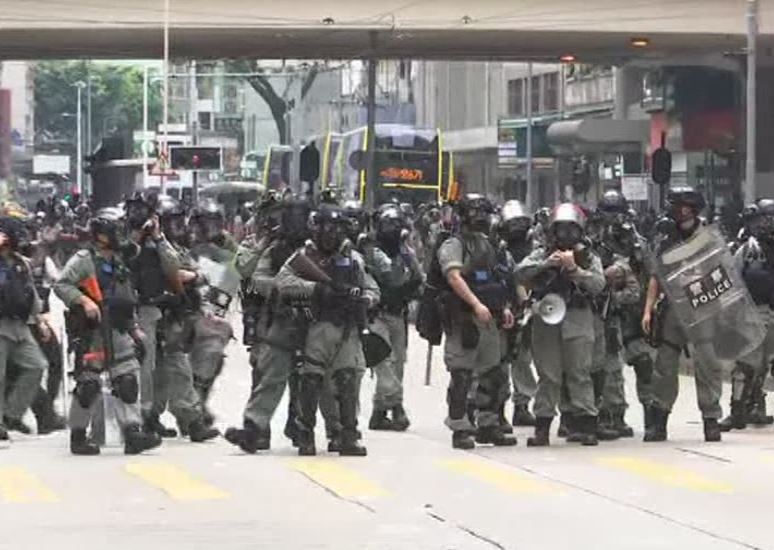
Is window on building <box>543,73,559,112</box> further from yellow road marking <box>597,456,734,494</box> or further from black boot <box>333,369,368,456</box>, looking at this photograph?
yellow road marking <box>597,456,734,494</box>

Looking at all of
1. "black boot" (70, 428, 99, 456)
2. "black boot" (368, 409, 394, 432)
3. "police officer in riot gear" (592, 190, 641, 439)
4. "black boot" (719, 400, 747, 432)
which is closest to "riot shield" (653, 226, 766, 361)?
"police officer in riot gear" (592, 190, 641, 439)

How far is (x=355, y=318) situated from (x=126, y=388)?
1756mm

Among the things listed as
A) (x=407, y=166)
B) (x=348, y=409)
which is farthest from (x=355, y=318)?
(x=407, y=166)

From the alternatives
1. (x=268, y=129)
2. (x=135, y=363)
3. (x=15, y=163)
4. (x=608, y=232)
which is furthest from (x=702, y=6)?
(x=268, y=129)

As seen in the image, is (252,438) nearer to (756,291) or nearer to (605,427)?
(605,427)

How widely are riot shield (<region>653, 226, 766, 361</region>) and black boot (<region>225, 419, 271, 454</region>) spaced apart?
11.0 ft

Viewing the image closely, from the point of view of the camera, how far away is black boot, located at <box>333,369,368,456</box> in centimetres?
1360

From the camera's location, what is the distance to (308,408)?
13594mm

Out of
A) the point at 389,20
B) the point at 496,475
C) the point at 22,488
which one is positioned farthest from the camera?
the point at 389,20

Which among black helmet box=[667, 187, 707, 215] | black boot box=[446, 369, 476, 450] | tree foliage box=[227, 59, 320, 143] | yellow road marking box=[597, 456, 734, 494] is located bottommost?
yellow road marking box=[597, 456, 734, 494]

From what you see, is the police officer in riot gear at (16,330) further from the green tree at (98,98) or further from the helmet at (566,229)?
the green tree at (98,98)

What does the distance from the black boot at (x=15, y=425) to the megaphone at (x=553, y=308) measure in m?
4.55

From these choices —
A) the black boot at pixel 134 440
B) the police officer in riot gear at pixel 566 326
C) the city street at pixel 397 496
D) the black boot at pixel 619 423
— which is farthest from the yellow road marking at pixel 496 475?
the black boot at pixel 134 440

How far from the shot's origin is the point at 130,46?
43.5 m
